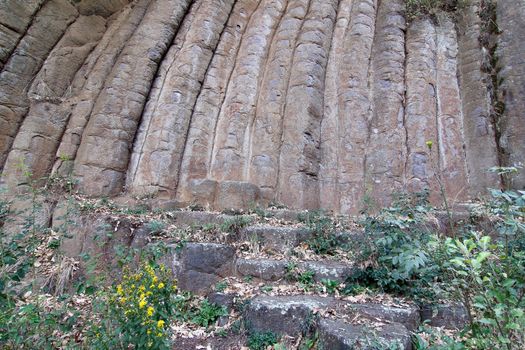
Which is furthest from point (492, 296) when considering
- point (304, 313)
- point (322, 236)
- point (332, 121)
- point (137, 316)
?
point (332, 121)

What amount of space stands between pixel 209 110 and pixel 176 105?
706mm

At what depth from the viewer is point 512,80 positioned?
23.4ft

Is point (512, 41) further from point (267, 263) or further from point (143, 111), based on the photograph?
point (143, 111)

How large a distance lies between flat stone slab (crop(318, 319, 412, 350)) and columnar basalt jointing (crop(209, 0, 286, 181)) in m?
4.14

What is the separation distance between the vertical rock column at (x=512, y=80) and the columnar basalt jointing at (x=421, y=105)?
49.9 inches

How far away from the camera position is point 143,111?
24.6 feet

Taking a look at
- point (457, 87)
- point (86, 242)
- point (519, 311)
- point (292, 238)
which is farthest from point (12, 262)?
point (457, 87)

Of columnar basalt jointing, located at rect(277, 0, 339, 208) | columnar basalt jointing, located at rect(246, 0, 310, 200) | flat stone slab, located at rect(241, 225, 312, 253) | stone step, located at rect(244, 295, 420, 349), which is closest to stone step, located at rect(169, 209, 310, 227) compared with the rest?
flat stone slab, located at rect(241, 225, 312, 253)

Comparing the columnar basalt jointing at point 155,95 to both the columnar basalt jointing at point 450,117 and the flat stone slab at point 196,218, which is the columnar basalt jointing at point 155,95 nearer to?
the flat stone slab at point 196,218

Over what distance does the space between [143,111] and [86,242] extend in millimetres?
3257

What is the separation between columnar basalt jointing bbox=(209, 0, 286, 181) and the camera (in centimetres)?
708

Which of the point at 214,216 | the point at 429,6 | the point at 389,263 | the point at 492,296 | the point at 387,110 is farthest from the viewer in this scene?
the point at 429,6

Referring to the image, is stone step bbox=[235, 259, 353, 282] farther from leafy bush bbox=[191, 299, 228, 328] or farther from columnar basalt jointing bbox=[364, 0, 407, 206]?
columnar basalt jointing bbox=[364, 0, 407, 206]

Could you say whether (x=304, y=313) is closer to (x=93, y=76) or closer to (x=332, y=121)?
(x=332, y=121)
